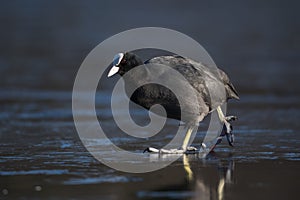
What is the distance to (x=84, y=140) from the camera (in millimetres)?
7742

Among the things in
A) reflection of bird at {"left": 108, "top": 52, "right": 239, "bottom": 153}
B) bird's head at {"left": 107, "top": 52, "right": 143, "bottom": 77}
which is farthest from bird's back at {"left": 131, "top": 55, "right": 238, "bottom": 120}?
bird's head at {"left": 107, "top": 52, "right": 143, "bottom": 77}

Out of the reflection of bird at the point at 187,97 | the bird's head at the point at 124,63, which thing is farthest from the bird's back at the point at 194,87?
the bird's head at the point at 124,63

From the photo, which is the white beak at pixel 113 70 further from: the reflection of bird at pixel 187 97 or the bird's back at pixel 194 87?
the bird's back at pixel 194 87

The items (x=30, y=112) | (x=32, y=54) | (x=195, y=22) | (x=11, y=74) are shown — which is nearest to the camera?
(x=30, y=112)

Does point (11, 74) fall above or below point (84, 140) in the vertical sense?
above

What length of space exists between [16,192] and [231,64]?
9449mm

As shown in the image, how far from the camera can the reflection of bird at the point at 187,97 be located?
677 centimetres

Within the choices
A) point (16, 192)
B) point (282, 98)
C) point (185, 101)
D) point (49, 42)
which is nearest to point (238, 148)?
point (185, 101)

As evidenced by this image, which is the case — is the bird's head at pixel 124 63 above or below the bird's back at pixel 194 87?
above

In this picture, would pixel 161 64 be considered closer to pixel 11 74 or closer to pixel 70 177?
pixel 70 177

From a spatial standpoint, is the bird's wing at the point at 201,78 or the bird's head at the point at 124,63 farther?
the bird's wing at the point at 201,78

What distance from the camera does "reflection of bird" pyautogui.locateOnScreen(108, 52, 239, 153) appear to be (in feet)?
22.2

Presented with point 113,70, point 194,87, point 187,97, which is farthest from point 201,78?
point 113,70

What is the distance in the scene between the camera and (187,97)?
6891mm
